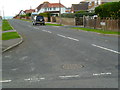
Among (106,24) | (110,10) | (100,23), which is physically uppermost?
(110,10)

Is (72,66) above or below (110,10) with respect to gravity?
below

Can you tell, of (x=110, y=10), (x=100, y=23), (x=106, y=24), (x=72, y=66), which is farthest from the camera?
(x=100, y=23)

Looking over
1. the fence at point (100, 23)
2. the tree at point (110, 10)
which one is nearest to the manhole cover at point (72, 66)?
the fence at point (100, 23)

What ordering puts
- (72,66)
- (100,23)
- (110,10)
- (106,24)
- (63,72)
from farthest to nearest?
(100,23)
(110,10)
(106,24)
(72,66)
(63,72)

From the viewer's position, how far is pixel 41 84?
600 centimetres

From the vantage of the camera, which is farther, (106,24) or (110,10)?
(110,10)

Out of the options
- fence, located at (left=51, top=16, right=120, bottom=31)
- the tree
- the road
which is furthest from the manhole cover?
the tree

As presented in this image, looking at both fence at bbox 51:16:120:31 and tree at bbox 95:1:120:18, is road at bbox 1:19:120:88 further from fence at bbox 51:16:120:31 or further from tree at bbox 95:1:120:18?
tree at bbox 95:1:120:18

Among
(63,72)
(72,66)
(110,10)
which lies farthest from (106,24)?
(63,72)

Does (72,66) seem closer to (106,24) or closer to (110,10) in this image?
(106,24)

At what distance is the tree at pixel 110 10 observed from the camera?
24723 mm

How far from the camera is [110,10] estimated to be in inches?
1036

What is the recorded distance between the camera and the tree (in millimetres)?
24723

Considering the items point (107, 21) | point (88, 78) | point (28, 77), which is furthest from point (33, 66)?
point (107, 21)
